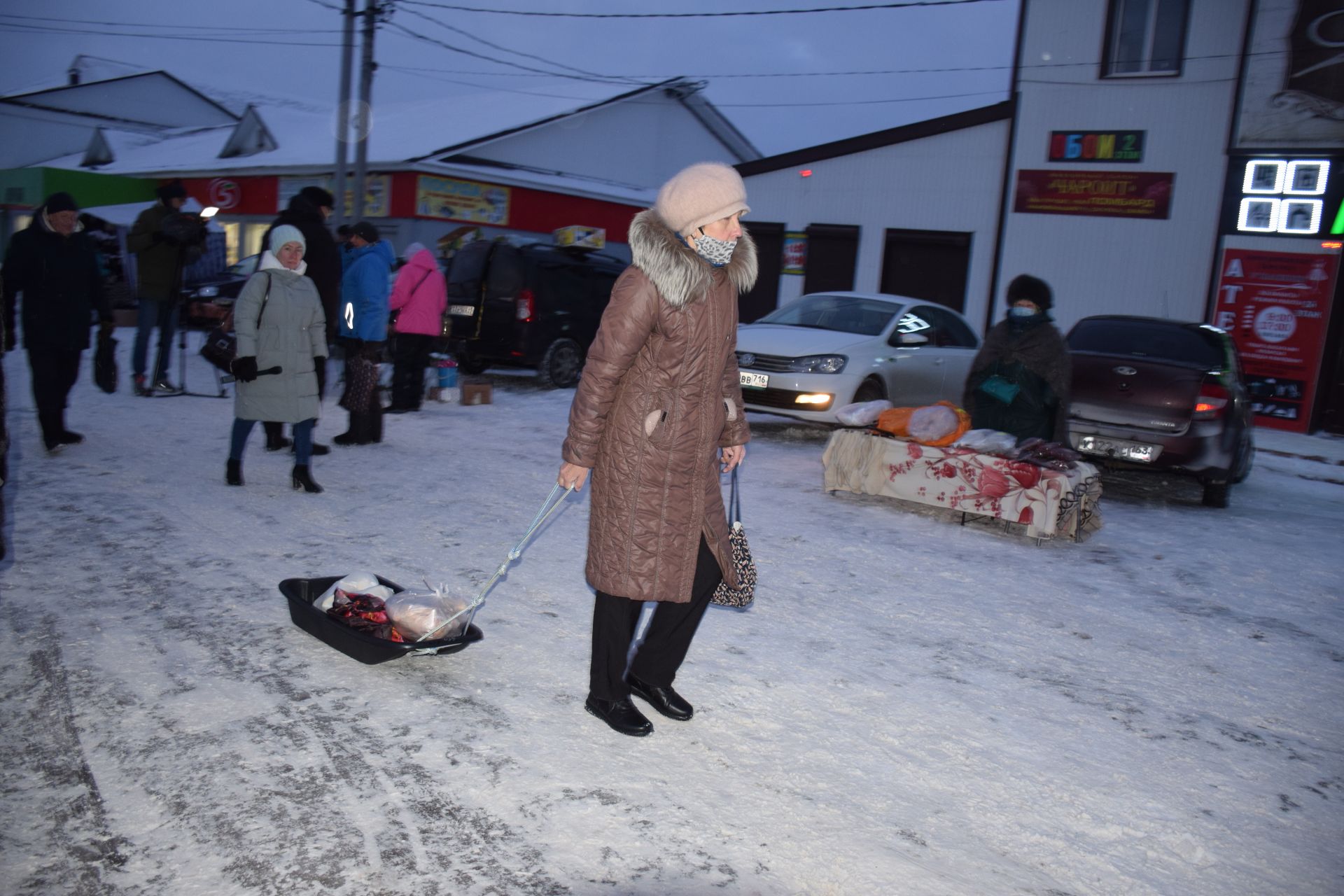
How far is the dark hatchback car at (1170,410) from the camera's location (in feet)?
27.1

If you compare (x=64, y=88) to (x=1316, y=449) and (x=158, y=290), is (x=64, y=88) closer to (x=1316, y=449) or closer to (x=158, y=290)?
(x=158, y=290)

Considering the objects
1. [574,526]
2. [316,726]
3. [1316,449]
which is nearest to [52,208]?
[574,526]

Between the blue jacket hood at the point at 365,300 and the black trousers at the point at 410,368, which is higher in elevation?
the blue jacket hood at the point at 365,300

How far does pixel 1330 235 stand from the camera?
14852mm

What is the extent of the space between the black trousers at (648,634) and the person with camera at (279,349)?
375cm

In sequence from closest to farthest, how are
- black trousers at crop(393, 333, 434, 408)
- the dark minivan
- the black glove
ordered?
the black glove
black trousers at crop(393, 333, 434, 408)
the dark minivan

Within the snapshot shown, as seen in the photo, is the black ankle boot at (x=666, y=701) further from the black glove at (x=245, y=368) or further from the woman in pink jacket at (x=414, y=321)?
the woman in pink jacket at (x=414, y=321)

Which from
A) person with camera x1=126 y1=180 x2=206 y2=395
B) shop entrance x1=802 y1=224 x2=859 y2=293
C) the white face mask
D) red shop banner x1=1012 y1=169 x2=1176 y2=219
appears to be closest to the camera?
the white face mask

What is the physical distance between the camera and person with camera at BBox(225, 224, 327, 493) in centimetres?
639

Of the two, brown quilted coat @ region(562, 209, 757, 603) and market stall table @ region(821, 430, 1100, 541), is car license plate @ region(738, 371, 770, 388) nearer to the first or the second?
market stall table @ region(821, 430, 1100, 541)

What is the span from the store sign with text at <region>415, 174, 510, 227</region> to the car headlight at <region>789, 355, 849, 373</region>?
1569cm

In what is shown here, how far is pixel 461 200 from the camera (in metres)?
23.9

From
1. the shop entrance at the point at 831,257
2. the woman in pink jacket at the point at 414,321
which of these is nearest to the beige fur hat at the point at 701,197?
the woman in pink jacket at the point at 414,321

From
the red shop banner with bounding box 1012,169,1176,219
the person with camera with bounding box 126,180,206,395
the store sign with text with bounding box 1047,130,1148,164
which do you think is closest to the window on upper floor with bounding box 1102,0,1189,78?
the store sign with text with bounding box 1047,130,1148,164
